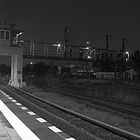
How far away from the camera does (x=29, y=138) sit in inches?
368

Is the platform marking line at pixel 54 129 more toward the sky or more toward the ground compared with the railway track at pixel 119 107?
more toward the sky

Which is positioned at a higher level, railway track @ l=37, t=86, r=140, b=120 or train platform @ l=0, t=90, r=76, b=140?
train platform @ l=0, t=90, r=76, b=140

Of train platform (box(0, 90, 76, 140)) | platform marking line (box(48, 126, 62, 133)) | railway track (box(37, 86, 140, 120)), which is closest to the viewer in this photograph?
train platform (box(0, 90, 76, 140))

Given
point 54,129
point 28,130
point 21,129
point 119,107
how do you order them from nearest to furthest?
point 28,130 → point 21,129 → point 54,129 → point 119,107

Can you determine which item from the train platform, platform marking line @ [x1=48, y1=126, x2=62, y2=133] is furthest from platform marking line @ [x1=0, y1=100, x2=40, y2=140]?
platform marking line @ [x1=48, y1=126, x2=62, y2=133]

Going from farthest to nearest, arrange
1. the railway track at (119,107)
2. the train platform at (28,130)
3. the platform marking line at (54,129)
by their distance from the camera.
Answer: the railway track at (119,107) < the platform marking line at (54,129) < the train platform at (28,130)

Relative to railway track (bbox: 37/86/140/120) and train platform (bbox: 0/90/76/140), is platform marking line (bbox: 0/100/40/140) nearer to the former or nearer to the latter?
train platform (bbox: 0/90/76/140)

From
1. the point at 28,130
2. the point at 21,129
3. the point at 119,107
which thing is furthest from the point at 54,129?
the point at 119,107

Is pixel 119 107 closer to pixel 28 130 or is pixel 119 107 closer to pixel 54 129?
pixel 54 129

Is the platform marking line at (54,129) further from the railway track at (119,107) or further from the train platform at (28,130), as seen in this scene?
the railway track at (119,107)

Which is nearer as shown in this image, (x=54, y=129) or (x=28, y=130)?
(x=28, y=130)

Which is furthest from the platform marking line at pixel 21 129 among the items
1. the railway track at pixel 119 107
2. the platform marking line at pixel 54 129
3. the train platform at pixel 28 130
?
the railway track at pixel 119 107

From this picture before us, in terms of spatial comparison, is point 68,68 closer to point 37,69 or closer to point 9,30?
point 37,69

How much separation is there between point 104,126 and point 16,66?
36.5 m
